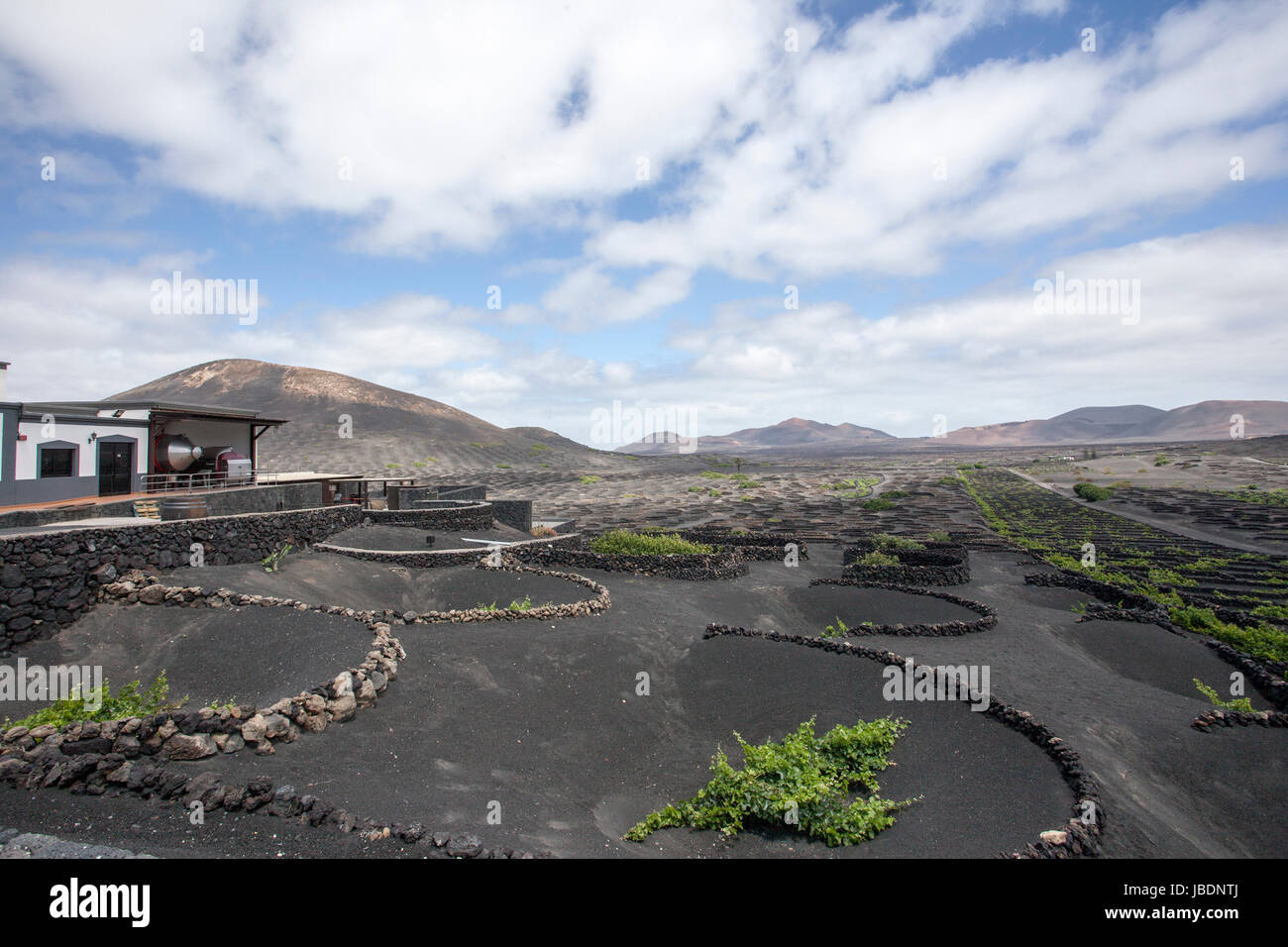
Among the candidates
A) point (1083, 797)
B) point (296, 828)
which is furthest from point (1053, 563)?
point (296, 828)

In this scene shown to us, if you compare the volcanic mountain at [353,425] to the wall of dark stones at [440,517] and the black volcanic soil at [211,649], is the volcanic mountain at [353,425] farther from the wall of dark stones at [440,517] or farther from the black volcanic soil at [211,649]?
the black volcanic soil at [211,649]

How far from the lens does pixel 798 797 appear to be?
790 cm

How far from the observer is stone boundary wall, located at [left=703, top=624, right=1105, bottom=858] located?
701 centimetres

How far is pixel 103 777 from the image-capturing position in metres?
7.22

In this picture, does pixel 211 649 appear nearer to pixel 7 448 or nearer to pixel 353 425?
pixel 7 448

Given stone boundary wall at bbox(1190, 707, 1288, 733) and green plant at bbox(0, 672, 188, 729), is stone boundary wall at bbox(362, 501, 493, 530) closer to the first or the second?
green plant at bbox(0, 672, 188, 729)

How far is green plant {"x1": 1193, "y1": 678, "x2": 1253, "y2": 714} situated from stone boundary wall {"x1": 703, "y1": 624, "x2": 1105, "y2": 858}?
4.95 metres

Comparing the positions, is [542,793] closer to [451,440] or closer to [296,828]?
[296,828]

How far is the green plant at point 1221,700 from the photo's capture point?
1191cm

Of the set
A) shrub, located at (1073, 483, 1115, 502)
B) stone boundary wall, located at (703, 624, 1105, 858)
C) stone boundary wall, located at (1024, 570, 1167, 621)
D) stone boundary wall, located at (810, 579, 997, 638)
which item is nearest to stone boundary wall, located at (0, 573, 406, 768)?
stone boundary wall, located at (703, 624, 1105, 858)

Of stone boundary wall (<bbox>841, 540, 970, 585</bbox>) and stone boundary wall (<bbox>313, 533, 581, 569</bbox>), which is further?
stone boundary wall (<bbox>841, 540, 970, 585</bbox>)

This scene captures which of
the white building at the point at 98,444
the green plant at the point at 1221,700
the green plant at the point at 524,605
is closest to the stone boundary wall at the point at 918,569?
the green plant at the point at 1221,700

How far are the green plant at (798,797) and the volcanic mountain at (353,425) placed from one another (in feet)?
254
